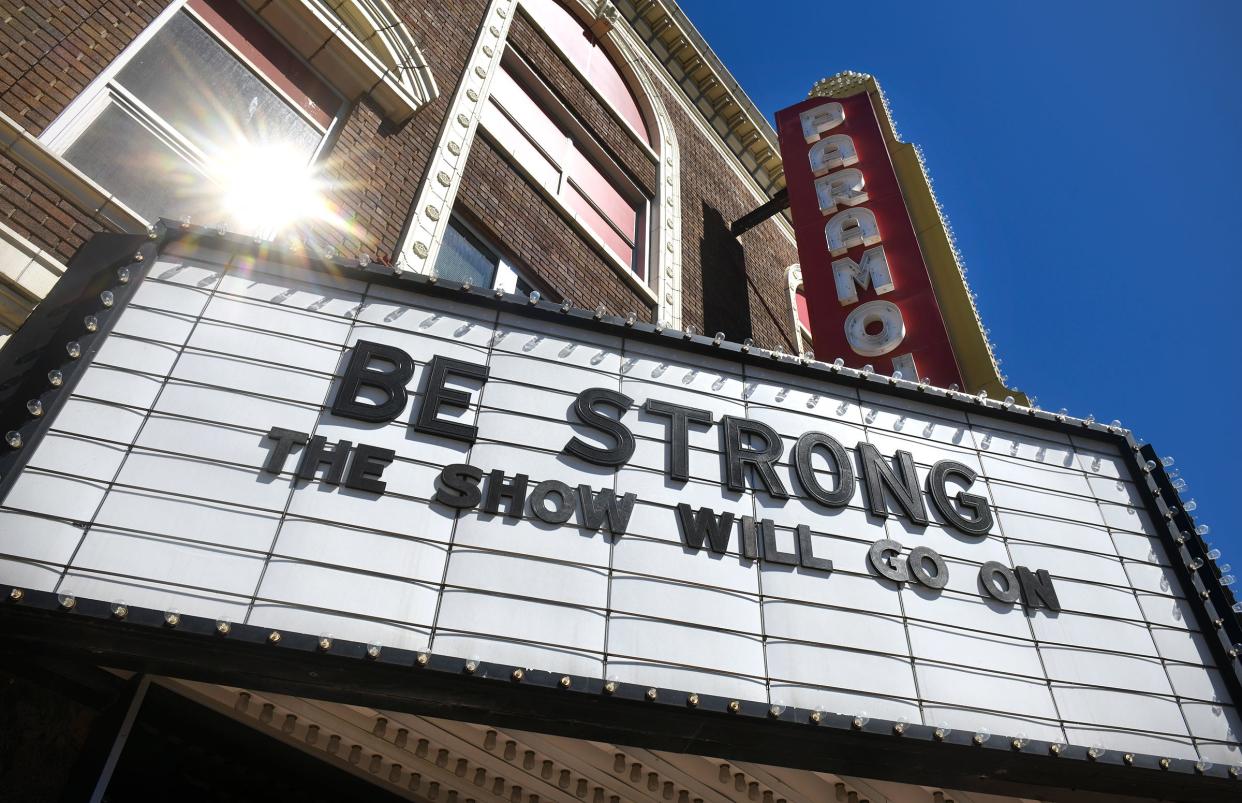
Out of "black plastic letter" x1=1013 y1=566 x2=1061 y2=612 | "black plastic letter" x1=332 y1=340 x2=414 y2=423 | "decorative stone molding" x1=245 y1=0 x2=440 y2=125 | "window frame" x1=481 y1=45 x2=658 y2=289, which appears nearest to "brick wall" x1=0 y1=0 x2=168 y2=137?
"decorative stone molding" x1=245 y1=0 x2=440 y2=125

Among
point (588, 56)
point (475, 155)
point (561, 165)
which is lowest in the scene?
point (475, 155)

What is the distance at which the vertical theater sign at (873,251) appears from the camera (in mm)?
11352

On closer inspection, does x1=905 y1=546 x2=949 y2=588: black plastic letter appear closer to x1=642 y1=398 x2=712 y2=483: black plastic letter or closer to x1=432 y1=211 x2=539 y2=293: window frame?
x1=642 y1=398 x2=712 y2=483: black plastic letter

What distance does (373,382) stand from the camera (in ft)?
18.7

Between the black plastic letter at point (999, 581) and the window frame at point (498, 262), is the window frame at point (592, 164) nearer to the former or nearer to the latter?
the window frame at point (498, 262)

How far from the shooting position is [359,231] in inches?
350

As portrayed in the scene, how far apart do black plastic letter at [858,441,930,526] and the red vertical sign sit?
4.71 m

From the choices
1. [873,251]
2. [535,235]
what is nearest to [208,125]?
[535,235]

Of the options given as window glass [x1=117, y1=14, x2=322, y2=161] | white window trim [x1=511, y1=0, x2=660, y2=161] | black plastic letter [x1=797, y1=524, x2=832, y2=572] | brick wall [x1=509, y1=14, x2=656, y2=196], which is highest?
white window trim [x1=511, y1=0, x2=660, y2=161]

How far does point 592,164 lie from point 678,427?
9.43 m

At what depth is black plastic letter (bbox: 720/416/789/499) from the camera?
5.98m

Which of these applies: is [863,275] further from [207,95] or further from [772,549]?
[207,95]

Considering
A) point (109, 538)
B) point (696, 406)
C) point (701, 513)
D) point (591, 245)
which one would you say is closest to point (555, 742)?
point (701, 513)

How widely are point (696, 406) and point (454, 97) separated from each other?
6.98 metres
